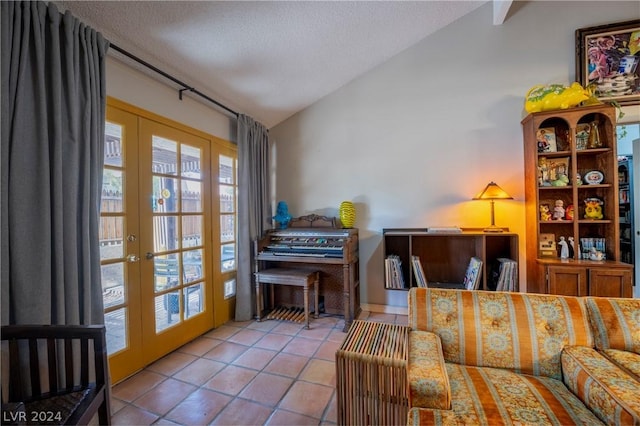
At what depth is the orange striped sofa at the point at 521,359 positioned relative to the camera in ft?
3.24

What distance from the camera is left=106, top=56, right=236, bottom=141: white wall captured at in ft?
6.04

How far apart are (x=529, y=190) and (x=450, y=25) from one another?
1930mm

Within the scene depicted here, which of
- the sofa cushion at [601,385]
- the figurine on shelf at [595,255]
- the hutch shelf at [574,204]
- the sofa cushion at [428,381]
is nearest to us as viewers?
the sofa cushion at [601,385]

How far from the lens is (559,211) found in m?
A: 2.51

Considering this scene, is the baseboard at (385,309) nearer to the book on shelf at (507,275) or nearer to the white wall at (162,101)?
the book on shelf at (507,275)

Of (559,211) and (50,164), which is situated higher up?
(50,164)

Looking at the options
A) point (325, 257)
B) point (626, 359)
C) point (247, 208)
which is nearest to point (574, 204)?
point (626, 359)

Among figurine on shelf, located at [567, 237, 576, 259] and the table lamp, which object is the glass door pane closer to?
the table lamp

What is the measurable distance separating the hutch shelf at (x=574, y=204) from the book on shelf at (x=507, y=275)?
0.21m

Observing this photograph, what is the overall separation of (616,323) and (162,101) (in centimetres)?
321

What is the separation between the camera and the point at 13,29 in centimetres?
126

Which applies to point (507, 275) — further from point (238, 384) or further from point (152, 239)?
point (152, 239)

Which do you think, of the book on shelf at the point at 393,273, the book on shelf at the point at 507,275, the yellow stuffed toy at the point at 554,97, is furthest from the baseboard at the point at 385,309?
the yellow stuffed toy at the point at 554,97

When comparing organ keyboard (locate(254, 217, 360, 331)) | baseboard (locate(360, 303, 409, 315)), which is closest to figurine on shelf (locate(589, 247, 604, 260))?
baseboard (locate(360, 303, 409, 315))
